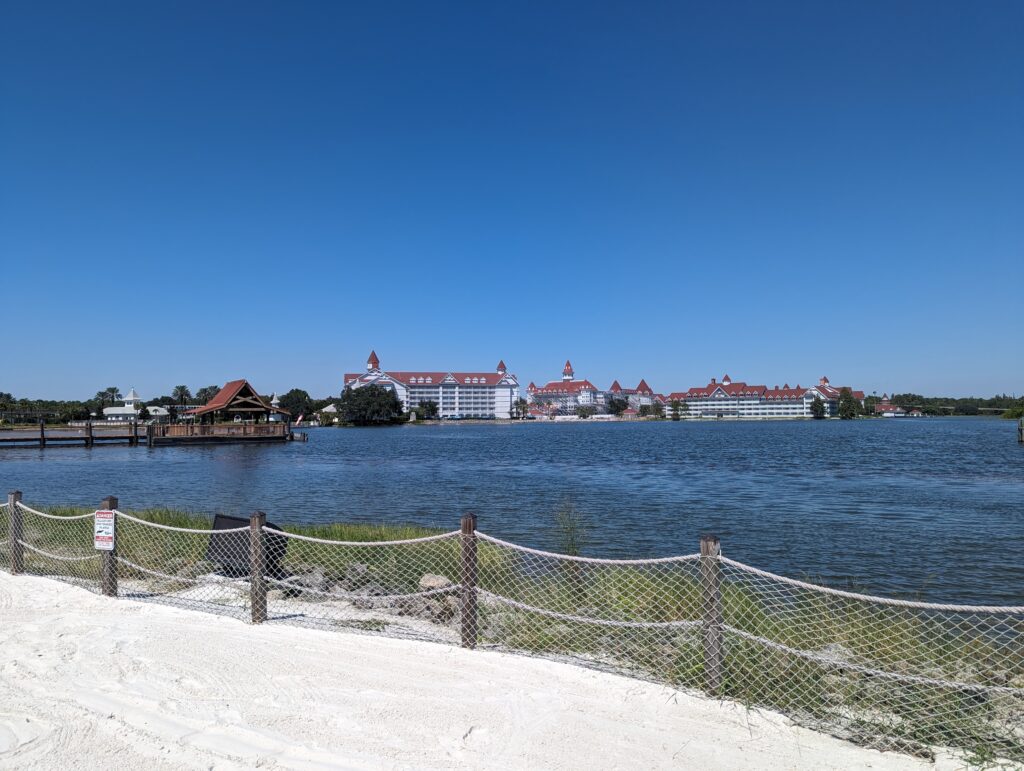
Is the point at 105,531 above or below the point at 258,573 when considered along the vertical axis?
above

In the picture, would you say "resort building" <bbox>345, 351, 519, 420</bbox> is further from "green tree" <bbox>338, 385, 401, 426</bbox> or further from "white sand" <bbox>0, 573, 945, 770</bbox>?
"white sand" <bbox>0, 573, 945, 770</bbox>

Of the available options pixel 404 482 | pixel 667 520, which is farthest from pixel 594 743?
pixel 404 482

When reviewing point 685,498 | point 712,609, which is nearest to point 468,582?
point 712,609

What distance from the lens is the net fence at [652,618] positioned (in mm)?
5684

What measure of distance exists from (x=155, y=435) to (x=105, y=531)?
2292 inches

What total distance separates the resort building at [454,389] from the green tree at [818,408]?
263 feet

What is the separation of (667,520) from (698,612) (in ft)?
37.7

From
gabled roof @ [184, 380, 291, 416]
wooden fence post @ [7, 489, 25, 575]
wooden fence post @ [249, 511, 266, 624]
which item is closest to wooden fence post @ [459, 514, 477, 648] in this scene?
wooden fence post @ [249, 511, 266, 624]

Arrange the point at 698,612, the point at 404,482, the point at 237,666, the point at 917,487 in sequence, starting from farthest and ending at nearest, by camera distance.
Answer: the point at 404,482
the point at 917,487
the point at 698,612
the point at 237,666

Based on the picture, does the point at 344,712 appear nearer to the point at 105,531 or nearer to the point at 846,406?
the point at 105,531

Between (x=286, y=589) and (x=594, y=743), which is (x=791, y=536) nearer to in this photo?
(x=286, y=589)

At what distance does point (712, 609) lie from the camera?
590cm

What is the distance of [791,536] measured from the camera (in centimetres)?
1702

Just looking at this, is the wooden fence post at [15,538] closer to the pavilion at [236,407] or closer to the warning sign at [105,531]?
the warning sign at [105,531]
